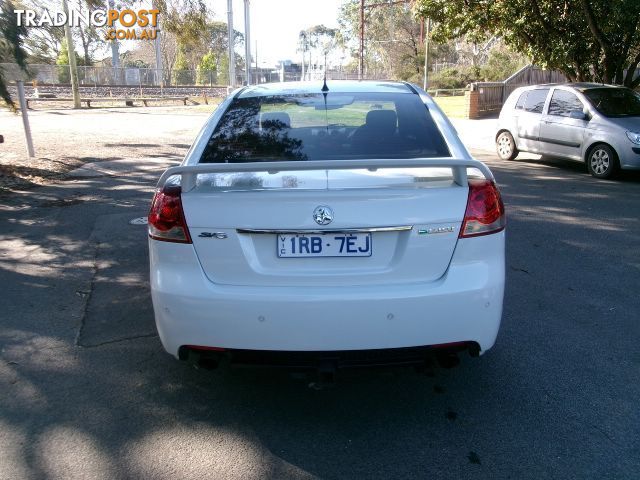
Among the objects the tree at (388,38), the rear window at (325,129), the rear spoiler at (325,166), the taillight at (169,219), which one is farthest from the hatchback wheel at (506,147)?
the tree at (388,38)

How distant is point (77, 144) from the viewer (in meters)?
15.9

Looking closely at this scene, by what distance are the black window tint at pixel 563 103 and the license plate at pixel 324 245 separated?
9.57m

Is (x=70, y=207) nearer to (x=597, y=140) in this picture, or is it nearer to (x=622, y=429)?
(x=622, y=429)

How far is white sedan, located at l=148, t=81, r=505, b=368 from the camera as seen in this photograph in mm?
2820

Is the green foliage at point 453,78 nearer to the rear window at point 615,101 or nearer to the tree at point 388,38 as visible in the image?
the tree at point 388,38

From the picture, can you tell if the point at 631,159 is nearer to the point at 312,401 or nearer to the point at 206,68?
the point at 312,401

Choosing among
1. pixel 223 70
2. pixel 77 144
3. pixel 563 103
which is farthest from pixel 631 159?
pixel 223 70

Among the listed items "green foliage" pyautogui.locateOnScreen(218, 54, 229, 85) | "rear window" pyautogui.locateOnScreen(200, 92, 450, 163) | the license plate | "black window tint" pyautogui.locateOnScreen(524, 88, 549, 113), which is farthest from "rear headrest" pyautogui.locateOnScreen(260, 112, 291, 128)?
"green foliage" pyautogui.locateOnScreen(218, 54, 229, 85)

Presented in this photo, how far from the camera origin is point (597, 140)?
1035 centimetres

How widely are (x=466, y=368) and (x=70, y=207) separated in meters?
6.62

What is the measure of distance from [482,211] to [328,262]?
82 centimetres

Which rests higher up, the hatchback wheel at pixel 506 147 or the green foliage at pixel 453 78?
the green foliage at pixel 453 78

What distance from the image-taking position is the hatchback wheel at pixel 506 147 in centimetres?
1276

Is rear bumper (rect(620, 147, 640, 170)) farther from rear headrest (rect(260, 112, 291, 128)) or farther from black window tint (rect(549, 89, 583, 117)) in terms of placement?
rear headrest (rect(260, 112, 291, 128))
